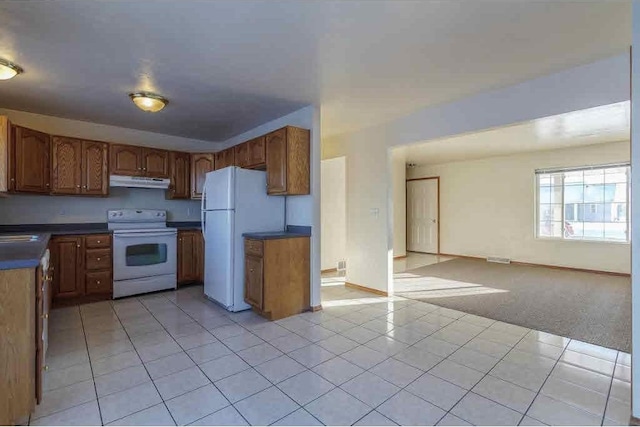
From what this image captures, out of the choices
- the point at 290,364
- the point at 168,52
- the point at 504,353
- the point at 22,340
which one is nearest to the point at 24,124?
the point at 168,52

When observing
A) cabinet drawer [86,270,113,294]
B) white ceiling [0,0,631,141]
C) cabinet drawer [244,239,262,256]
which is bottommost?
cabinet drawer [86,270,113,294]

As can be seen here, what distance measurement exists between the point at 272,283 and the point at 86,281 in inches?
94.7

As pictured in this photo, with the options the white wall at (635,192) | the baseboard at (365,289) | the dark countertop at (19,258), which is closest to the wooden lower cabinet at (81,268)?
the dark countertop at (19,258)

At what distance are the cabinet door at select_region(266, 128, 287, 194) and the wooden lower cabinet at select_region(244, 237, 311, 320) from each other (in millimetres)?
640

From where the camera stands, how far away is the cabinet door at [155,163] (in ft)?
14.1

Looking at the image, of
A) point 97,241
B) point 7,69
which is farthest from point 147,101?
point 97,241

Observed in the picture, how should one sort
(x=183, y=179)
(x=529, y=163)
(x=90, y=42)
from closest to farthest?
(x=90, y=42), (x=183, y=179), (x=529, y=163)

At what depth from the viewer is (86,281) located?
366 cm

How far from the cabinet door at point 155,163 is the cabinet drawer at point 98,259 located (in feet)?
3.97

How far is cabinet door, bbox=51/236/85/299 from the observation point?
11.5 feet

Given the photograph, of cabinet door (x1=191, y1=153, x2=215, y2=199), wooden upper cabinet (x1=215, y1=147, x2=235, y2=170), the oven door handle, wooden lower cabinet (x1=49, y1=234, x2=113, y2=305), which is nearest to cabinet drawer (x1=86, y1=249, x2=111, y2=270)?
wooden lower cabinet (x1=49, y1=234, x2=113, y2=305)

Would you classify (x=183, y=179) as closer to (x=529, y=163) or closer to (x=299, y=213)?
(x=299, y=213)

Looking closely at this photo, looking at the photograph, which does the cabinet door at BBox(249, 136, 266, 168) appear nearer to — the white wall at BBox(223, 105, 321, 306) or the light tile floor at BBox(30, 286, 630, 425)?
the white wall at BBox(223, 105, 321, 306)

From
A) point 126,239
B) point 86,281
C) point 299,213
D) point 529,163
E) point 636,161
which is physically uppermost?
point 529,163
